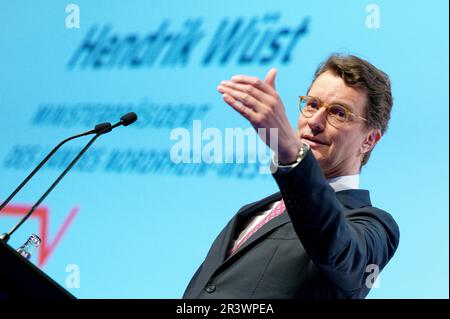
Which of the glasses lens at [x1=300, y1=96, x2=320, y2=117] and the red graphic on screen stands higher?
the red graphic on screen

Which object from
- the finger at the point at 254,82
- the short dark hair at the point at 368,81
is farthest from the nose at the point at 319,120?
the finger at the point at 254,82

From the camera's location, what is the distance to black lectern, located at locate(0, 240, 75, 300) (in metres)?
1.50

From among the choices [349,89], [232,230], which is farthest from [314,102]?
[232,230]

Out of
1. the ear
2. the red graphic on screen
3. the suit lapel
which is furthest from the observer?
the red graphic on screen

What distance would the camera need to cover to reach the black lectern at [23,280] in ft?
4.91

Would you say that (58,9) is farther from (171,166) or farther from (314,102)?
(314,102)

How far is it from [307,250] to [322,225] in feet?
0.33

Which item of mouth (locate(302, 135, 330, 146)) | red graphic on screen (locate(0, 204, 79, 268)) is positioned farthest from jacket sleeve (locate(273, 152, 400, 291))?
red graphic on screen (locate(0, 204, 79, 268))

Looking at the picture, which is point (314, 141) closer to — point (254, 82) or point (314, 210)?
point (314, 210)

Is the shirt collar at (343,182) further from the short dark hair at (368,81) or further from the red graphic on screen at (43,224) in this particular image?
the red graphic on screen at (43,224)

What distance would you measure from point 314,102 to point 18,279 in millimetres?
1093

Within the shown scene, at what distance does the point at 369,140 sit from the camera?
231cm

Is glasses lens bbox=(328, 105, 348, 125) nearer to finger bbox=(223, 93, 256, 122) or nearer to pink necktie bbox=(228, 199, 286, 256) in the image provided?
pink necktie bbox=(228, 199, 286, 256)

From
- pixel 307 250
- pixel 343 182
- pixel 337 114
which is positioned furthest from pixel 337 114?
pixel 307 250
